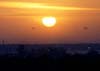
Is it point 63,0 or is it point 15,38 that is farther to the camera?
point 15,38

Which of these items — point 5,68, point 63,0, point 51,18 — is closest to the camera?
point 63,0

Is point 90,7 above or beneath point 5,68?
above

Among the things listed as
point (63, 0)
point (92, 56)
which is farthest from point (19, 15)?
point (92, 56)

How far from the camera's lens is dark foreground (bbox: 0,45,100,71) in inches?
551

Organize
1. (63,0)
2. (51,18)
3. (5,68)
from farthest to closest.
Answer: (5,68)
(51,18)
(63,0)

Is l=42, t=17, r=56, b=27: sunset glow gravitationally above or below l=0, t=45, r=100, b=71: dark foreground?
above

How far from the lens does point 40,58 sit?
14328 mm

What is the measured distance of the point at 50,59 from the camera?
46.9 feet

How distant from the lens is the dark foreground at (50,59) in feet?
45.9

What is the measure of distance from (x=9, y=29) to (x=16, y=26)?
0.24 metres

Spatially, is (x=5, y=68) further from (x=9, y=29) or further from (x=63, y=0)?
(x=63, y=0)

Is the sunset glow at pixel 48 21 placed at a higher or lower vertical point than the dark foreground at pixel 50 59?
higher

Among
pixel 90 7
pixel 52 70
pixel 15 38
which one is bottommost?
pixel 52 70

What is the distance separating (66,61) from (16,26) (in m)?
1.96
